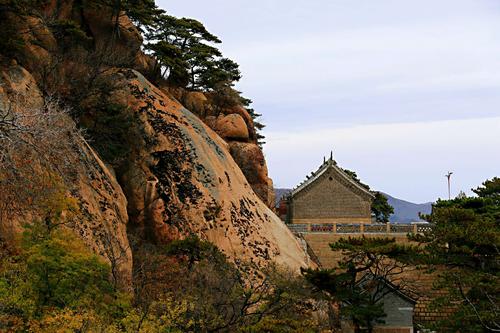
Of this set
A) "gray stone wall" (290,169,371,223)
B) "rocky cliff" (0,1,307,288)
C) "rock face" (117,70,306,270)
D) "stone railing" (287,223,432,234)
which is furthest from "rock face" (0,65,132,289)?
"gray stone wall" (290,169,371,223)

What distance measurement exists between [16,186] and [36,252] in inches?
91.1

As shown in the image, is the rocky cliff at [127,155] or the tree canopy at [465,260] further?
the tree canopy at [465,260]

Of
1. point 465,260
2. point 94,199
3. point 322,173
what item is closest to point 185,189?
point 94,199

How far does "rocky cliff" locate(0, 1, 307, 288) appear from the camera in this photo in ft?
64.6

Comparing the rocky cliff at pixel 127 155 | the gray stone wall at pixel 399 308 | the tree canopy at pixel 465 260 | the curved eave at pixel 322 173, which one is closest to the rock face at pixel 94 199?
the rocky cliff at pixel 127 155

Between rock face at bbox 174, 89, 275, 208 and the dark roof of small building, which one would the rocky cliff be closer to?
rock face at bbox 174, 89, 275, 208

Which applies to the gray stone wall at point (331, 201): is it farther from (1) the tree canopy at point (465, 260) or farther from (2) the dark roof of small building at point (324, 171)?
(1) the tree canopy at point (465, 260)

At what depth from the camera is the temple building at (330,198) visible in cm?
3888

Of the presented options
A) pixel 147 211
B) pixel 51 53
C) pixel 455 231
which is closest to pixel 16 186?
pixel 147 211

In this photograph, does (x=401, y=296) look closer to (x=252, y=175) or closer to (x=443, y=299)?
(x=443, y=299)

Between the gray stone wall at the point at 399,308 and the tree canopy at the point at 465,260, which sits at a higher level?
the tree canopy at the point at 465,260

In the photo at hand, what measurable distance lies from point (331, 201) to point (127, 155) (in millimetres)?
19418

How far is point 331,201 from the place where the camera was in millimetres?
39062

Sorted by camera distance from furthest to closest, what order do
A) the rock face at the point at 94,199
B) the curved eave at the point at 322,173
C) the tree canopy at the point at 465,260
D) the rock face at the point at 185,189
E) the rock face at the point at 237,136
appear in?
the curved eave at the point at 322,173, the rock face at the point at 237,136, the rock face at the point at 185,189, the tree canopy at the point at 465,260, the rock face at the point at 94,199
